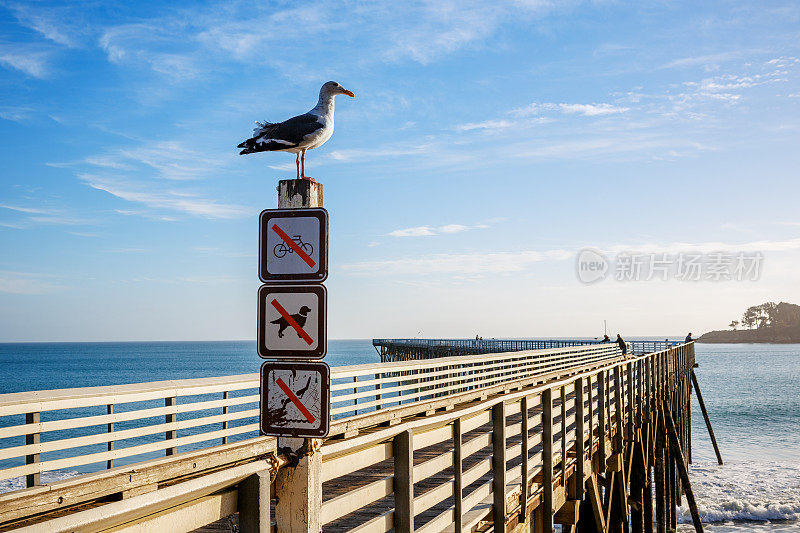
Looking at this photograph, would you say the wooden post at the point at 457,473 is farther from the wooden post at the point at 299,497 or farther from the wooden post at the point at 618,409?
the wooden post at the point at 618,409

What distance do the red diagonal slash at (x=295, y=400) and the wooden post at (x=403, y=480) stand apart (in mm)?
545

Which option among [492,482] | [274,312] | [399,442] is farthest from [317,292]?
[492,482]

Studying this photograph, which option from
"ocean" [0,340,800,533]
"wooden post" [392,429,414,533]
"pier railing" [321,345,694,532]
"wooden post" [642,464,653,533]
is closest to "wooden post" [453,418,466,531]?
"pier railing" [321,345,694,532]

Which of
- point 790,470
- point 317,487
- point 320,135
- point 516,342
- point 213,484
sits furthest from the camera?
point 516,342

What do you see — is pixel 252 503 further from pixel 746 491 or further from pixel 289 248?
pixel 746 491

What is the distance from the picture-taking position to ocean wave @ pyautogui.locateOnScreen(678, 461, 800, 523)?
95.7ft

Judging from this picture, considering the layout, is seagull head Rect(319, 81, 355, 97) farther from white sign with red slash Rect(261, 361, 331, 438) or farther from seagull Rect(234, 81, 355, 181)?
white sign with red slash Rect(261, 361, 331, 438)

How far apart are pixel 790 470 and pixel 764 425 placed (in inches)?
888

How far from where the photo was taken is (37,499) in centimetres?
539

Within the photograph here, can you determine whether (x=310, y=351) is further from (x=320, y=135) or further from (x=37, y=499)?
(x=37, y=499)

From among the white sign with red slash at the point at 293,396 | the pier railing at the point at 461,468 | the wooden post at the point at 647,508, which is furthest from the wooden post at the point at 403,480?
the wooden post at the point at 647,508

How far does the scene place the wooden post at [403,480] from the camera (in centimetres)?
374

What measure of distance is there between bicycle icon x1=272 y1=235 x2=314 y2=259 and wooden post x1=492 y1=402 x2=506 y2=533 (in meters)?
2.56

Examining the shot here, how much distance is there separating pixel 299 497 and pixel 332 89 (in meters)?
3.72
